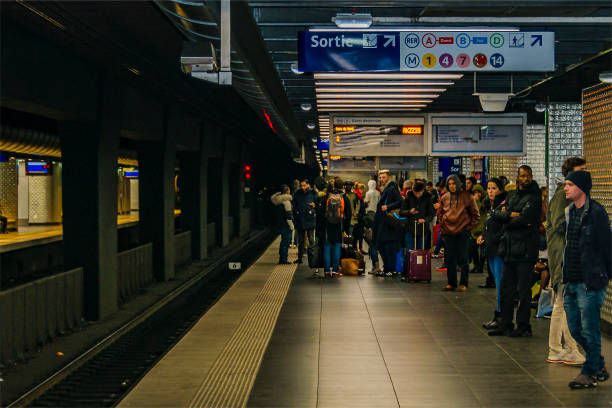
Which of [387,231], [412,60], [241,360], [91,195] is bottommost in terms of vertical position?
[241,360]

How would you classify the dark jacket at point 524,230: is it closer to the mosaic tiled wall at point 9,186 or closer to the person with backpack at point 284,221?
the person with backpack at point 284,221

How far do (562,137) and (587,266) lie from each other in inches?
316

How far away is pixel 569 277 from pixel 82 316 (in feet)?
21.4

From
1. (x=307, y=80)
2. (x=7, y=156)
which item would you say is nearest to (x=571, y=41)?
(x=307, y=80)

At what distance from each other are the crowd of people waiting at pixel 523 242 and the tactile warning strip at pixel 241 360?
98.8 inches

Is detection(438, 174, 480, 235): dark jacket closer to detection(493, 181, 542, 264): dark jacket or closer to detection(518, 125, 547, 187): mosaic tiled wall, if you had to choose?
detection(493, 181, 542, 264): dark jacket

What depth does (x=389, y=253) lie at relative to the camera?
13.8 m

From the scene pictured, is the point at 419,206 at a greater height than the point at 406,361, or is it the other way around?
the point at 419,206

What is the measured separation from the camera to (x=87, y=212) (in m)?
10.2

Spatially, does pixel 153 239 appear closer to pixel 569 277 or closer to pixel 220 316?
pixel 220 316

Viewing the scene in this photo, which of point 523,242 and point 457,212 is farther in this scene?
point 457,212

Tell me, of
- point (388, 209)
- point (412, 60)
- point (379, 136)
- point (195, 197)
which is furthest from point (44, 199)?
point (412, 60)

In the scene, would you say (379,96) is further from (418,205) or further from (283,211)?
(283,211)

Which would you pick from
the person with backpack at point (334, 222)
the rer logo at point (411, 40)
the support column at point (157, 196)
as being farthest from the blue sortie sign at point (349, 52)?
the support column at point (157, 196)
